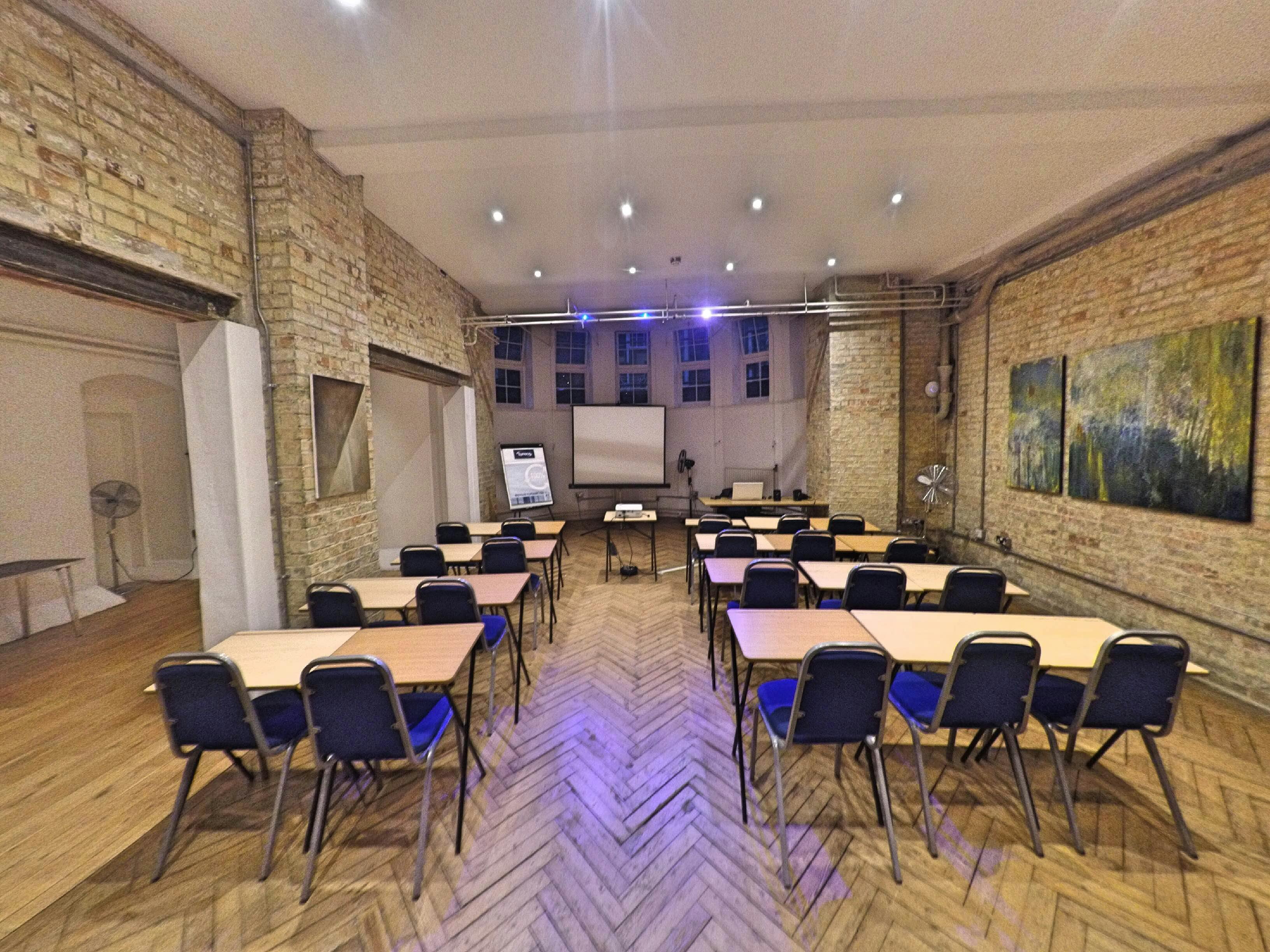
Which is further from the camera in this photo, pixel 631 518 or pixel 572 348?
pixel 572 348

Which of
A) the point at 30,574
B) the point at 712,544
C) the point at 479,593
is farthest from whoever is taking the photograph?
the point at 712,544

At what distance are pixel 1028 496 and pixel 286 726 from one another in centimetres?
700

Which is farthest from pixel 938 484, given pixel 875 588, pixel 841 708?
pixel 841 708

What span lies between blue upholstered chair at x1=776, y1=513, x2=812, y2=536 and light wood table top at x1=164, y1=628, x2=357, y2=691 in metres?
4.27

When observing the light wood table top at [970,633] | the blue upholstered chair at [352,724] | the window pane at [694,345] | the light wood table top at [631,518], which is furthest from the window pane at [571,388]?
the blue upholstered chair at [352,724]

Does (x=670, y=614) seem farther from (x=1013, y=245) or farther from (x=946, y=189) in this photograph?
(x=1013, y=245)

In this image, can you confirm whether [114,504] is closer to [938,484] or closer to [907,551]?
[907,551]

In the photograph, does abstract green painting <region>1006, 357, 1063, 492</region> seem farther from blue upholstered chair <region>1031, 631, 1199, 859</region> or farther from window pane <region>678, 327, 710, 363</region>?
window pane <region>678, 327, 710, 363</region>

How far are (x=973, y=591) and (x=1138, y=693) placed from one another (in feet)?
3.66

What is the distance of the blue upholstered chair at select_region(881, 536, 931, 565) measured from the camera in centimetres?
399

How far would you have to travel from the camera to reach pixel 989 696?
1.95 meters

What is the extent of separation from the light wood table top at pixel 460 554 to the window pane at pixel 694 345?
7109 mm

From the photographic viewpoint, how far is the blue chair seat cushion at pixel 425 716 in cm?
198

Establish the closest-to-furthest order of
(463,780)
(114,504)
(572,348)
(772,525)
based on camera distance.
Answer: (463,780)
(114,504)
(772,525)
(572,348)
